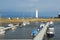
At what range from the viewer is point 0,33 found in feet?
140

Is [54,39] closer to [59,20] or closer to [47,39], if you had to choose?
[47,39]

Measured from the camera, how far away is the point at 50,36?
37.1 m

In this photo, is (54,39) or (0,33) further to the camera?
(0,33)

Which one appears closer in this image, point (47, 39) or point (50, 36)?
point (47, 39)

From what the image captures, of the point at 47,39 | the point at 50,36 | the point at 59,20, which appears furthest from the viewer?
the point at 59,20

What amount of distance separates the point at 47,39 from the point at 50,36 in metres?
2.60

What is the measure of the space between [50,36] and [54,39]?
228cm

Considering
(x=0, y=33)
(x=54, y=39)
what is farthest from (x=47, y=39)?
(x=0, y=33)

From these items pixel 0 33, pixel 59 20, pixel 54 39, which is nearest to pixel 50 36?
pixel 54 39

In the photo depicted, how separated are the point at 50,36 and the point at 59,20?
9628 centimetres

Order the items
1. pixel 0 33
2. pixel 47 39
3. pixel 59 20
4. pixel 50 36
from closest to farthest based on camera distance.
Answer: pixel 47 39
pixel 50 36
pixel 0 33
pixel 59 20

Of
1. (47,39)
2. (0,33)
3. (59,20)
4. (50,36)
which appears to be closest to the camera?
(47,39)

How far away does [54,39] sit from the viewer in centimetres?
3488

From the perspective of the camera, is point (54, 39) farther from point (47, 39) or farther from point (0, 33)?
point (0, 33)
